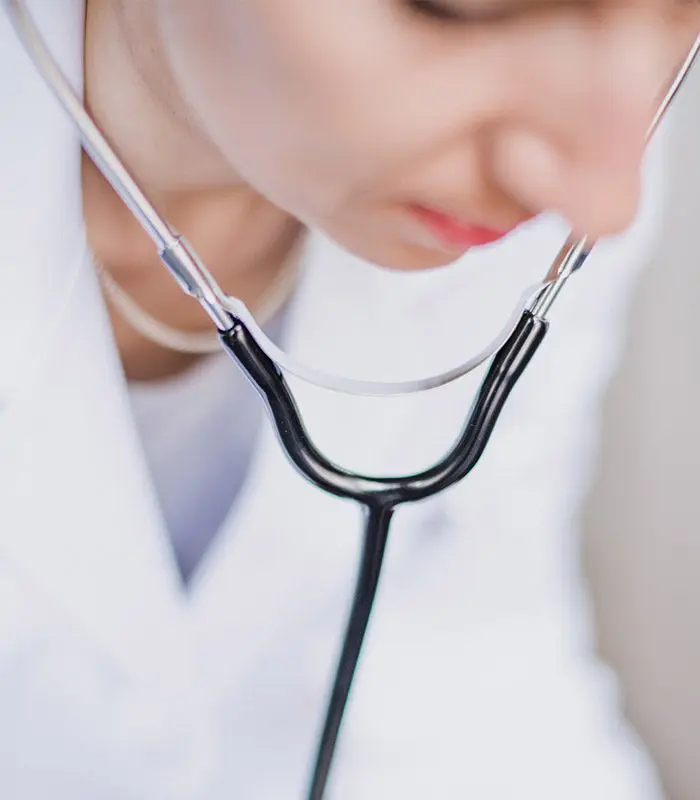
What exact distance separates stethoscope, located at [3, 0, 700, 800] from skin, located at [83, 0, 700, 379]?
5 cm

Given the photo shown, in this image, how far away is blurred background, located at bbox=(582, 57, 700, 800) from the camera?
0.93 m

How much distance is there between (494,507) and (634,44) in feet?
1.85

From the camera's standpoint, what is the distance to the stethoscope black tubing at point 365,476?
447 mm

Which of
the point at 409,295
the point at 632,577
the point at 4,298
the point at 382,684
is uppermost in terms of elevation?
the point at 4,298

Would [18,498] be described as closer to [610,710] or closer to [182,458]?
[182,458]

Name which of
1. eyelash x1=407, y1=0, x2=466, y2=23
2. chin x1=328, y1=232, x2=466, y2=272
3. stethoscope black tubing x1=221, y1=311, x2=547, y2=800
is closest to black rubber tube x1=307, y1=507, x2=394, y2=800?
stethoscope black tubing x1=221, y1=311, x2=547, y2=800

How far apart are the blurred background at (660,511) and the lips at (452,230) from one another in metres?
0.47

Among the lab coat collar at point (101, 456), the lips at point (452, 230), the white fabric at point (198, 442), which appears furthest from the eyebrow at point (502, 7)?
the white fabric at point (198, 442)

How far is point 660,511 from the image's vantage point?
102 centimetres

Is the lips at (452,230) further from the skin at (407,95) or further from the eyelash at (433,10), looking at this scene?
the eyelash at (433,10)

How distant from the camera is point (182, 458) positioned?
0.73 metres

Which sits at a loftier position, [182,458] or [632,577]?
[182,458]

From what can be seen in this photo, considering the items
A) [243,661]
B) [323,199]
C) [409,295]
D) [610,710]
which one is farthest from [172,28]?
[610,710]

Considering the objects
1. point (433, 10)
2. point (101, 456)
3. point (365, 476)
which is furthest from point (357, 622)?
point (433, 10)
